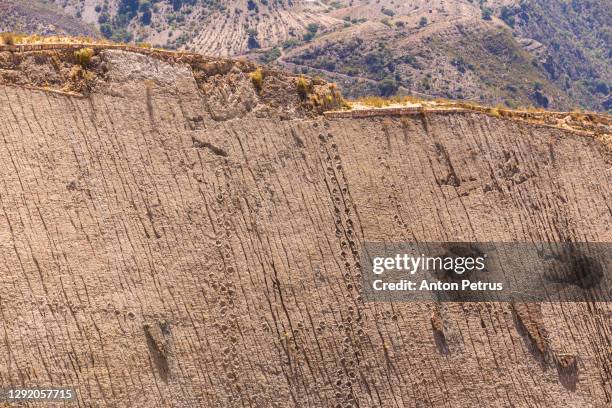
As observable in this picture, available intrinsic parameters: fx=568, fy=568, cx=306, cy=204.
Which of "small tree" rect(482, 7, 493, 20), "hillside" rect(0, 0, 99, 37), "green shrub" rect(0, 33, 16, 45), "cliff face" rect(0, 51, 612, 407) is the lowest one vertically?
"hillside" rect(0, 0, 99, 37)

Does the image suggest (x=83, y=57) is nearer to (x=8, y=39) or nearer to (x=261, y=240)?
(x=8, y=39)

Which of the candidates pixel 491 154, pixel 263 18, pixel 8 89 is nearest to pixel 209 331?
pixel 8 89

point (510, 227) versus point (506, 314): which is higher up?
point (510, 227)

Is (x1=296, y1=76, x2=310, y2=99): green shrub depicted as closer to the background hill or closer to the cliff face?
the cliff face

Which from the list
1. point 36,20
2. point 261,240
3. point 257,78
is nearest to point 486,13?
point 36,20

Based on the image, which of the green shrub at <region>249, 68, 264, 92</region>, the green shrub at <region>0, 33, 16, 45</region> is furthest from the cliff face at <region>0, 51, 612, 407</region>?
the green shrub at <region>0, 33, 16, 45</region>

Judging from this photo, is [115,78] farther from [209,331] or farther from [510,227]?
[510,227]

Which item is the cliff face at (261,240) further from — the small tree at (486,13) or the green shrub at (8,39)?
the small tree at (486,13)
